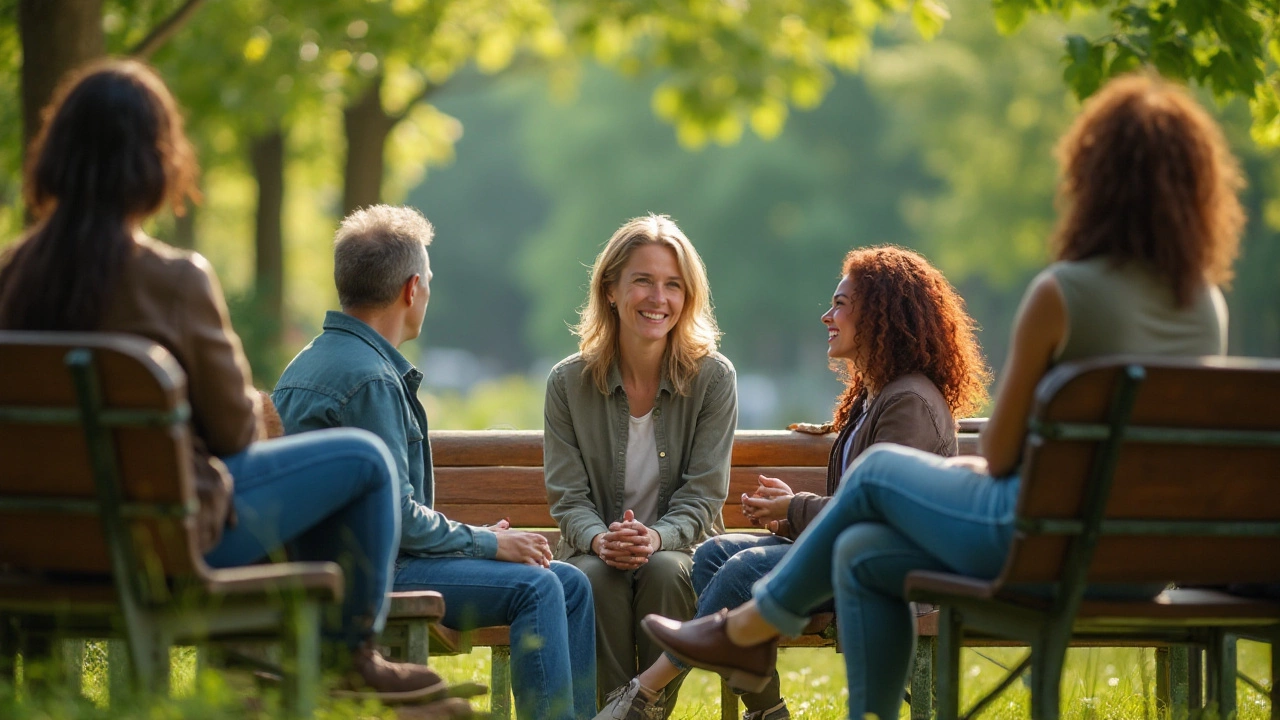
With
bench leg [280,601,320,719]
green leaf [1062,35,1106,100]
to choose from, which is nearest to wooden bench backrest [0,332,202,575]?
bench leg [280,601,320,719]

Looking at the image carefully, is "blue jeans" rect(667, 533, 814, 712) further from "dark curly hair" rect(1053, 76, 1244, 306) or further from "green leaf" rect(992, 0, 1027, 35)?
"green leaf" rect(992, 0, 1027, 35)

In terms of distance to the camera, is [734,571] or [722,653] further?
[734,571]

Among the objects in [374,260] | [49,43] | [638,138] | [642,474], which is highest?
[638,138]

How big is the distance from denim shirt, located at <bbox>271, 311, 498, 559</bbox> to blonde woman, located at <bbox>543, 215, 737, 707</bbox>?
74 cm

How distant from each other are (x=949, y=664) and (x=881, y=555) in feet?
1.04

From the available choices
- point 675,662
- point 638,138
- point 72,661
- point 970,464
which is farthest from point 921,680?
point 638,138

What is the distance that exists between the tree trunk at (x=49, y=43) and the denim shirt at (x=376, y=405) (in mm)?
2664

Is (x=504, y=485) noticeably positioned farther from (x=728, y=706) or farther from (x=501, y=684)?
(x=728, y=706)

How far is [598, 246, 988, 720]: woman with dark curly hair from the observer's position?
15.0 ft

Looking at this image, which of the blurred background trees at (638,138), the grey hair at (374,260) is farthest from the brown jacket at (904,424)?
the blurred background trees at (638,138)

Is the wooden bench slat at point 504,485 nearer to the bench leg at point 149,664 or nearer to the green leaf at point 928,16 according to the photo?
the bench leg at point 149,664

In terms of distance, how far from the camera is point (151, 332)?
10.00 ft

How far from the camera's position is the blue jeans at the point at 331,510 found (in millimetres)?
3254

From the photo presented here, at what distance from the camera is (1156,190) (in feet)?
10.6
